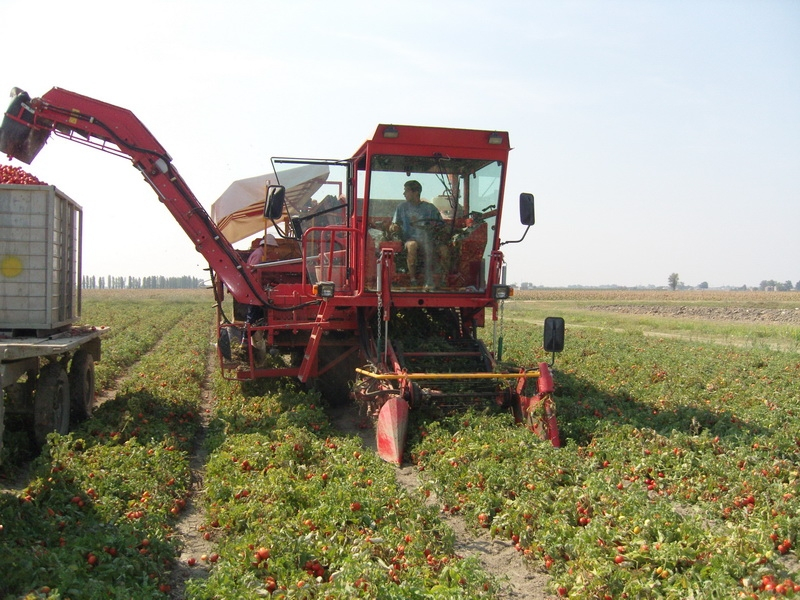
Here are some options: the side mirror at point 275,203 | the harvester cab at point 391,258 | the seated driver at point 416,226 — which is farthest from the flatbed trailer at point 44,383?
the seated driver at point 416,226

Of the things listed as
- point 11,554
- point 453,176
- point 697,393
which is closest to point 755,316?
point 697,393

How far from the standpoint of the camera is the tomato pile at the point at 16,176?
8234 millimetres

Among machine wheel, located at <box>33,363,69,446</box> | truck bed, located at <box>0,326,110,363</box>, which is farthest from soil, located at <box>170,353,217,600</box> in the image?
truck bed, located at <box>0,326,110,363</box>

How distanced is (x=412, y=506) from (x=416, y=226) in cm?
470

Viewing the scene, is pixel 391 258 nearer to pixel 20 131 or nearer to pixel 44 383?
pixel 44 383

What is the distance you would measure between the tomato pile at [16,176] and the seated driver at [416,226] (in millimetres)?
4326

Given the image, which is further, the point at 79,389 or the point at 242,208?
the point at 242,208

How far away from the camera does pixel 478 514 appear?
5.75 meters

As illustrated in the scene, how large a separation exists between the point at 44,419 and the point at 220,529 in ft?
11.2

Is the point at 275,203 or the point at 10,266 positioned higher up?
the point at 275,203

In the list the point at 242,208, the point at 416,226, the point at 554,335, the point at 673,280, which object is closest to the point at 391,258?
the point at 416,226

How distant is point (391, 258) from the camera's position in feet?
30.1

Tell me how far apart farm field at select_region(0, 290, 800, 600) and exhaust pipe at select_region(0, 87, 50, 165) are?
3.47 meters

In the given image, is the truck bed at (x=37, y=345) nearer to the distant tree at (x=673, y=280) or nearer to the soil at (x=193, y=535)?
the soil at (x=193, y=535)
